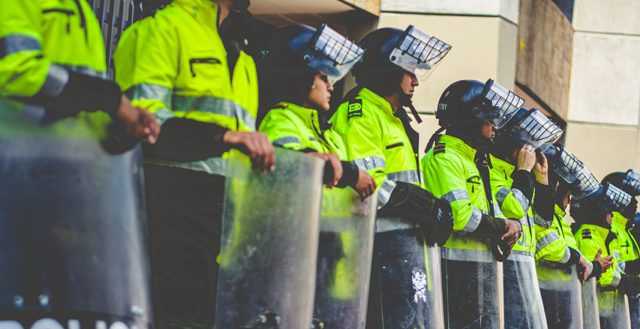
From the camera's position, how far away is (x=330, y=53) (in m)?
5.57

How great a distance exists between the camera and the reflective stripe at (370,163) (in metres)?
6.15

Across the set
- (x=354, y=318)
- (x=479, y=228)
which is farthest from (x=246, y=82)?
(x=479, y=228)

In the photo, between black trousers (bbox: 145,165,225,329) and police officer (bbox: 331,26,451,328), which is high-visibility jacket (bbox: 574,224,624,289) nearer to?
police officer (bbox: 331,26,451,328)

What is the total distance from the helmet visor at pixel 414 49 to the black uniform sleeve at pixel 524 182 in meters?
1.57

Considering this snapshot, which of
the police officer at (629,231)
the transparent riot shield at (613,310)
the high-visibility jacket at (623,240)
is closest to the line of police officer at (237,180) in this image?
the transparent riot shield at (613,310)

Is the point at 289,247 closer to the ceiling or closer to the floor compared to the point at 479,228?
closer to the floor

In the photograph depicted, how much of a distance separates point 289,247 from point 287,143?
107 cm

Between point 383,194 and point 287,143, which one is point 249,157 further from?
point 383,194

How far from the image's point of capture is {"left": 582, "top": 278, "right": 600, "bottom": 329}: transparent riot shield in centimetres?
979

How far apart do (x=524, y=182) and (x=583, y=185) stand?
1.86m

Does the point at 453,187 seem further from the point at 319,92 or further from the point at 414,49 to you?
the point at 319,92

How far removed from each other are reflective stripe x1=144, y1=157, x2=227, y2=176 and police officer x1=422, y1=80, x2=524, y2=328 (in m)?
2.65

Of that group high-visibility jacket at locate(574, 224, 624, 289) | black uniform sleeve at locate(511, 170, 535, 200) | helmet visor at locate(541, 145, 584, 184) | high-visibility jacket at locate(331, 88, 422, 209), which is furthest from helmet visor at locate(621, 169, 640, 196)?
high-visibility jacket at locate(331, 88, 422, 209)

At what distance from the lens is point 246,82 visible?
4.77 m
